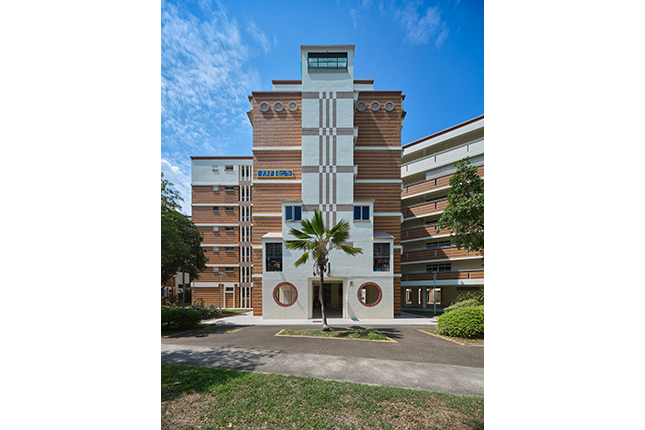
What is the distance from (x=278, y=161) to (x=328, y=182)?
4768 millimetres

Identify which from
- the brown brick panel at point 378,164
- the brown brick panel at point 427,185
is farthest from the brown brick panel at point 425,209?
the brown brick panel at point 378,164

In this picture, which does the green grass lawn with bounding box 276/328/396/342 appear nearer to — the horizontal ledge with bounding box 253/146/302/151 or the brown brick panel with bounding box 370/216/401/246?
the brown brick panel with bounding box 370/216/401/246

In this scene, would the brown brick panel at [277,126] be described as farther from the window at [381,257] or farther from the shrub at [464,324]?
the shrub at [464,324]

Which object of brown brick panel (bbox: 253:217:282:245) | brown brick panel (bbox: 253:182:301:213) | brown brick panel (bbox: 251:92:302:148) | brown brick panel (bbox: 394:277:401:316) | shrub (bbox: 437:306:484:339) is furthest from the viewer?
brown brick panel (bbox: 251:92:302:148)

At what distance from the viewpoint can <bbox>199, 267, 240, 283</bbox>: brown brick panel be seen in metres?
30.5

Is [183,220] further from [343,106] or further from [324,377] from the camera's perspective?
[324,377]

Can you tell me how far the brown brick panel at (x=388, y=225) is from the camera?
64.8 ft

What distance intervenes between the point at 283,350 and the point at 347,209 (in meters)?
11.4

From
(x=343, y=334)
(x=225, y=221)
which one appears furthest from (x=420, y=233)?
(x=225, y=221)

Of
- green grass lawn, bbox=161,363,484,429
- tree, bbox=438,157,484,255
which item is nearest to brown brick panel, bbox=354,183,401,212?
tree, bbox=438,157,484,255

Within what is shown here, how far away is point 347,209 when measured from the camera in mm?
17938

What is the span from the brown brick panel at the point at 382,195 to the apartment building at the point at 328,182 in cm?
8
